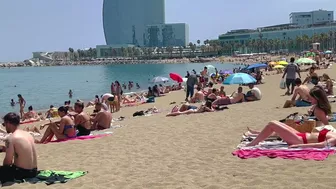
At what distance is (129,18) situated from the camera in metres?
184

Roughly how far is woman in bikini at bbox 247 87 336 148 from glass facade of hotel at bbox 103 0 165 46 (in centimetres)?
17822

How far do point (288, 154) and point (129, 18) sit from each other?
181922 millimetres

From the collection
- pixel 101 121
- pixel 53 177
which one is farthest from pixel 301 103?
pixel 53 177

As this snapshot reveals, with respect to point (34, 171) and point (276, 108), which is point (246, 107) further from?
point (34, 171)

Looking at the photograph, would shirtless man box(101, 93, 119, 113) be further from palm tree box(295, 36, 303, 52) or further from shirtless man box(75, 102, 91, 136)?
palm tree box(295, 36, 303, 52)

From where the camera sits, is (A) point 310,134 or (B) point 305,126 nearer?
(A) point 310,134

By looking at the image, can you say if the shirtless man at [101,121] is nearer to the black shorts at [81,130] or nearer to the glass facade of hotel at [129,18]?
the black shorts at [81,130]

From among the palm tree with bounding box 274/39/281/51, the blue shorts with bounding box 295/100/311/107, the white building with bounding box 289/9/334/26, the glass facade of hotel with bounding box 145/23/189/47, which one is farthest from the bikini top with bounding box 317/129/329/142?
the glass facade of hotel with bounding box 145/23/189/47

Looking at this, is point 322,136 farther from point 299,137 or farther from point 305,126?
point 305,126

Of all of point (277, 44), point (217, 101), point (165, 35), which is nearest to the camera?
point (217, 101)

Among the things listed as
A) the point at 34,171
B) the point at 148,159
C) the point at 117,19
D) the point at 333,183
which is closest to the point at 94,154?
the point at 148,159

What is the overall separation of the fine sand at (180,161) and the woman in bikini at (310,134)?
18.9 inches

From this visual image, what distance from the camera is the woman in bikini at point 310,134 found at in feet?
19.2

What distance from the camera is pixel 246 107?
40.3 feet
